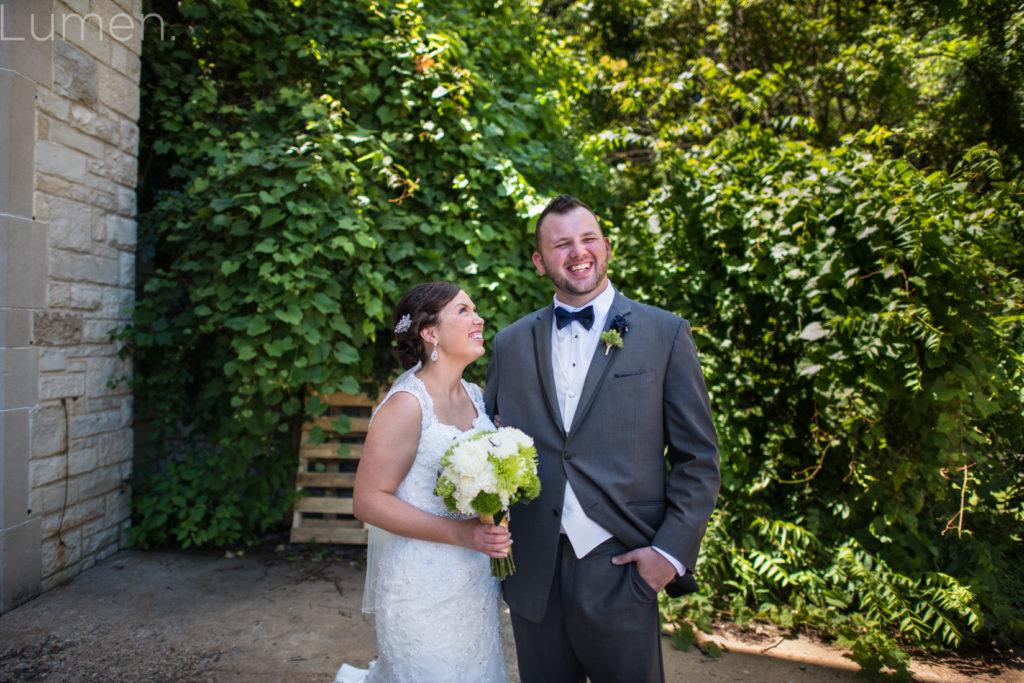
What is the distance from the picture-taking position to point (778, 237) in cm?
348

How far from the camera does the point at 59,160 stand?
11.7 feet

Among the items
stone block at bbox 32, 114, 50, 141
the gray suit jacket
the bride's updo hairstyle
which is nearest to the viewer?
the gray suit jacket

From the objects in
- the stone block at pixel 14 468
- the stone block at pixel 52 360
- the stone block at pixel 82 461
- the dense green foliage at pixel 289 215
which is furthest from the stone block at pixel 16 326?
the stone block at pixel 82 461

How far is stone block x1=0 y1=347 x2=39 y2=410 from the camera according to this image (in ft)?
10.7

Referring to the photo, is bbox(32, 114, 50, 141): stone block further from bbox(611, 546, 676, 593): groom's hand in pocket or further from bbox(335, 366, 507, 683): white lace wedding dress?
bbox(611, 546, 676, 593): groom's hand in pocket

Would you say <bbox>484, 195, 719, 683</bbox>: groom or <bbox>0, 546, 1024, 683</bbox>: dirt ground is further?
<bbox>0, 546, 1024, 683</bbox>: dirt ground

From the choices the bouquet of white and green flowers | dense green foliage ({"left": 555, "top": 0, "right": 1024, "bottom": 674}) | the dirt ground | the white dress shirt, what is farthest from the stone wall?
dense green foliage ({"left": 555, "top": 0, "right": 1024, "bottom": 674})

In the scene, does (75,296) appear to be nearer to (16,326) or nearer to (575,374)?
(16,326)

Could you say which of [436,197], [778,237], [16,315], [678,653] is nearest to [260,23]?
[436,197]

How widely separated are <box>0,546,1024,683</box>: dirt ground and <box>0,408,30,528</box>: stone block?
53 centimetres

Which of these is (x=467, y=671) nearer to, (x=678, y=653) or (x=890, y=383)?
(x=678, y=653)

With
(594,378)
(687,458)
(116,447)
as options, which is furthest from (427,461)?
(116,447)

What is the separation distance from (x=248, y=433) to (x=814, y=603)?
366 centimetres

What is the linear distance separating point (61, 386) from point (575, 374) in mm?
3331
